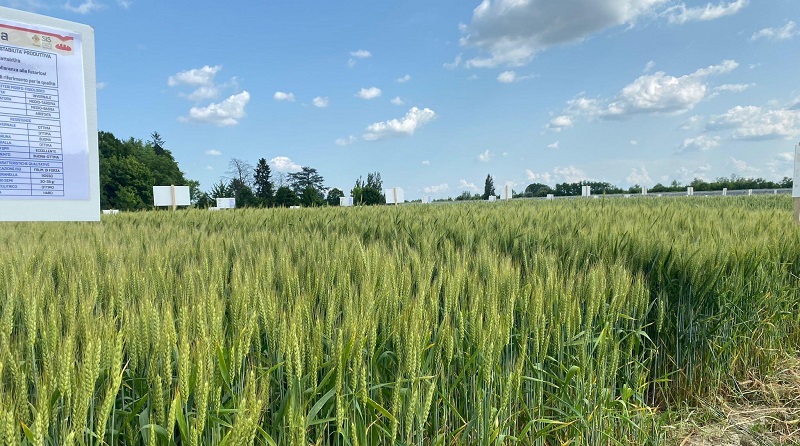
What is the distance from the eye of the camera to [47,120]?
2473mm

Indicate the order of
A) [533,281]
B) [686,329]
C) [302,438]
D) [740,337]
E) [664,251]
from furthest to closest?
1. [740,337]
2. [664,251]
3. [686,329]
4. [533,281]
5. [302,438]

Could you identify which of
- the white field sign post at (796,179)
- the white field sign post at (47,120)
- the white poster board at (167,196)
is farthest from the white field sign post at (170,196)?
the white field sign post at (796,179)

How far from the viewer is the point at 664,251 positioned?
8.03 ft

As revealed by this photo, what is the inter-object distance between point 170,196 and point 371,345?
1055cm

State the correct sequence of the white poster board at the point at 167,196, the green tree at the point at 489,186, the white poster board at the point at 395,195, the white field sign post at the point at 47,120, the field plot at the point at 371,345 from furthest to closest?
the green tree at the point at 489,186 → the white poster board at the point at 395,195 → the white poster board at the point at 167,196 → the white field sign post at the point at 47,120 → the field plot at the point at 371,345

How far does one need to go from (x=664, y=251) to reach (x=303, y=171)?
2668 inches

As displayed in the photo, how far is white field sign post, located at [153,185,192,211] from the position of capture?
1012 cm

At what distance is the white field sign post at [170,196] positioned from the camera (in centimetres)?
1012

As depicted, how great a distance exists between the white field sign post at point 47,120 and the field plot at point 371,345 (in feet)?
1.10

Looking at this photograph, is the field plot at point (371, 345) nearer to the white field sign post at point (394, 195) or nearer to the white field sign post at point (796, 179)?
the white field sign post at point (796, 179)

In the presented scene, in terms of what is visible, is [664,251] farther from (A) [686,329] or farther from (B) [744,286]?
(B) [744,286]

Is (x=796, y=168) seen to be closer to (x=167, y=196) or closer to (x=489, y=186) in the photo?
(x=167, y=196)

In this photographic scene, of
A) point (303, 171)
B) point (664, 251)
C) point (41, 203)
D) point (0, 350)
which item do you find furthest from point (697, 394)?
point (303, 171)

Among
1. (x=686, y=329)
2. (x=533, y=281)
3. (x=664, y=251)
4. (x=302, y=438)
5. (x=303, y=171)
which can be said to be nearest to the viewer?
(x=302, y=438)
